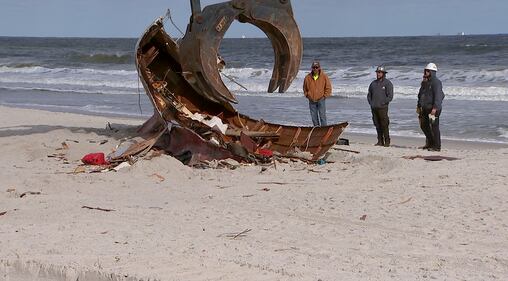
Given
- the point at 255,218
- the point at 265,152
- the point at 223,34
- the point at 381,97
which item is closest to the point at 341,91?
the point at 381,97

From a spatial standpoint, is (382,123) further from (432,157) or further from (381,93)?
(432,157)

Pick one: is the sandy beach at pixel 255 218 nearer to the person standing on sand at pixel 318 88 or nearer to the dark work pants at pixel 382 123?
the dark work pants at pixel 382 123

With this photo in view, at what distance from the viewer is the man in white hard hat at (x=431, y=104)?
12.7 metres

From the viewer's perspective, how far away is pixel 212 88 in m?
10.9

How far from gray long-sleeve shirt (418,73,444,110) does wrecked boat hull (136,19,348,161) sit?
193 centimetres

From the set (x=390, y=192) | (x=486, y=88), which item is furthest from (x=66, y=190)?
(x=486, y=88)

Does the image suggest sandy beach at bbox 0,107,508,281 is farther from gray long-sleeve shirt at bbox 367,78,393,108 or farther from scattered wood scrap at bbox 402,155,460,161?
gray long-sleeve shirt at bbox 367,78,393,108

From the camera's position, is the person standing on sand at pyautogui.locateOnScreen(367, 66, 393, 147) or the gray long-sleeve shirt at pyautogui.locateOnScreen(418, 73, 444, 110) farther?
the person standing on sand at pyautogui.locateOnScreen(367, 66, 393, 147)

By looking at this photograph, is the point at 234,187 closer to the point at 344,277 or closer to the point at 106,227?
the point at 106,227

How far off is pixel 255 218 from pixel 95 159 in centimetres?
366

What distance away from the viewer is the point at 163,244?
6504 millimetres

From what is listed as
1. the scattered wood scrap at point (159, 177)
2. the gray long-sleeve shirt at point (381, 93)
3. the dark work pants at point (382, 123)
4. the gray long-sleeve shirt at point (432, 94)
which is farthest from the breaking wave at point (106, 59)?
the scattered wood scrap at point (159, 177)

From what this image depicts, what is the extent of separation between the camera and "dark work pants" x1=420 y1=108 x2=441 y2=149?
12.9 m

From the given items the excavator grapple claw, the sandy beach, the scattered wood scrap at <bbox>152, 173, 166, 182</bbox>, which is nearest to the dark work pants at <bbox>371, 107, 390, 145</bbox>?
the sandy beach
